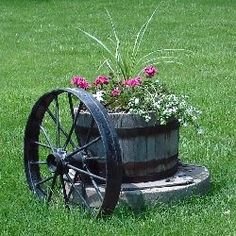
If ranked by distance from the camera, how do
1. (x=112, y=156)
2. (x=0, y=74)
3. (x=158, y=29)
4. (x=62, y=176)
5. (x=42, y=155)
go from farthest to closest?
(x=158, y=29), (x=0, y=74), (x=42, y=155), (x=62, y=176), (x=112, y=156)

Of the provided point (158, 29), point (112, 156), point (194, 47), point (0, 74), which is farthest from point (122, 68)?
point (158, 29)

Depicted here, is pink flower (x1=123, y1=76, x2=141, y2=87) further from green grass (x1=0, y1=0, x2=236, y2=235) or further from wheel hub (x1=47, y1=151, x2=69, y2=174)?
green grass (x1=0, y1=0, x2=236, y2=235)

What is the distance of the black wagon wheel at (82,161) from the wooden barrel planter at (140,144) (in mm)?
60

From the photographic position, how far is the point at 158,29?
62.8ft

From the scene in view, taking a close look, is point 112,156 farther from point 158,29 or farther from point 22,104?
point 158,29

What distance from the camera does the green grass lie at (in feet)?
19.1

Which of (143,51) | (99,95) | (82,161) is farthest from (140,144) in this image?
(143,51)

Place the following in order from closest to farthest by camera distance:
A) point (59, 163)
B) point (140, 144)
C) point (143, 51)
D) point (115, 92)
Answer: point (59, 163) < point (140, 144) < point (115, 92) < point (143, 51)

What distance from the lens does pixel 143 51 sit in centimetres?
1598

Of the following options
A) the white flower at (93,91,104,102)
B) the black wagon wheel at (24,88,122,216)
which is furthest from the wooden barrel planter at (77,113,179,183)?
the white flower at (93,91,104,102)

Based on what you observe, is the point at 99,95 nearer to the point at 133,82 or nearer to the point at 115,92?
the point at 115,92

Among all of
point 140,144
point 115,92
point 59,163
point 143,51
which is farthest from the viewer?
point 143,51

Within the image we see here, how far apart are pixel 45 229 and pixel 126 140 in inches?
38.7

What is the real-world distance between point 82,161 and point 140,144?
18.9 inches
